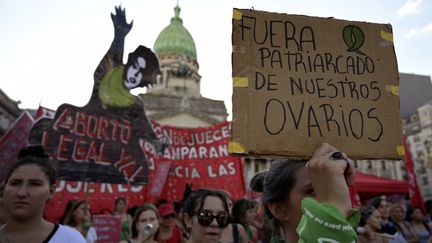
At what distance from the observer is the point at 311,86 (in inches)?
65.1

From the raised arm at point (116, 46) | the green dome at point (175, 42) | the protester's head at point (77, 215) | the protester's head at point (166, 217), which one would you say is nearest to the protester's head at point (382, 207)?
the protester's head at point (166, 217)

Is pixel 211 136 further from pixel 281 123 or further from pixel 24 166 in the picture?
pixel 281 123

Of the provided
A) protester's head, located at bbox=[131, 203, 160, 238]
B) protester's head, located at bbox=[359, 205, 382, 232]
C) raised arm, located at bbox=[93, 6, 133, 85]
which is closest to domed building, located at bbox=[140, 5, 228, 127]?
raised arm, located at bbox=[93, 6, 133, 85]

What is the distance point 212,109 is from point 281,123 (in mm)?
44556

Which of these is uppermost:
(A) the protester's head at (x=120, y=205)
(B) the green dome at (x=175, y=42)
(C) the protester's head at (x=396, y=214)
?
(B) the green dome at (x=175, y=42)

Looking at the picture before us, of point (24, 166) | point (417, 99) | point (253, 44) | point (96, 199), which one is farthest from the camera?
point (96, 199)

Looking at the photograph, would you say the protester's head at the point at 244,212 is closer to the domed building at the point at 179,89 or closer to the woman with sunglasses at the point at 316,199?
the woman with sunglasses at the point at 316,199

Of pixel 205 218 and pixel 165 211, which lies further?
pixel 165 211

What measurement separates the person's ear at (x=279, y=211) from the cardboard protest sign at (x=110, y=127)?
527cm

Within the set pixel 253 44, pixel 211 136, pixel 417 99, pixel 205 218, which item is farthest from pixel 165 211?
pixel 211 136

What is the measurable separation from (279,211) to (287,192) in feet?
0.32

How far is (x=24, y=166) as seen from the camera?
2.32m

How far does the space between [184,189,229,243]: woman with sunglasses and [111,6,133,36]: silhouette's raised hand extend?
5.28 metres

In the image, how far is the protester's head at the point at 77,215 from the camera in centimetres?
437
